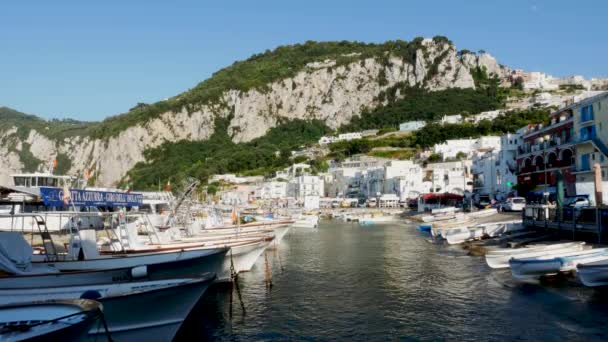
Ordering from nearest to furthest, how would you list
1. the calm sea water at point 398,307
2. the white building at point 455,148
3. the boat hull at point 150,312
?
the boat hull at point 150,312, the calm sea water at point 398,307, the white building at point 455,148

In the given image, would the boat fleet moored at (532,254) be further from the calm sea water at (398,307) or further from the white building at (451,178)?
the white building at (451,178)

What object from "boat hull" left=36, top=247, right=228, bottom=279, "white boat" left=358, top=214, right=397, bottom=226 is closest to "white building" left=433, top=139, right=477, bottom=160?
"white boat" left=358, top=214, right=397, bottom=226

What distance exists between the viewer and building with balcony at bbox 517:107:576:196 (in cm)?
6022

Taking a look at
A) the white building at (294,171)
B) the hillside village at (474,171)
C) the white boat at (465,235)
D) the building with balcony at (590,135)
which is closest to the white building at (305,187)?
the hillside village at (474,171)

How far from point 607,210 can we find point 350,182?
12401 cm

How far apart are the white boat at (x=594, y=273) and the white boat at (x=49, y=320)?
67.9 feet

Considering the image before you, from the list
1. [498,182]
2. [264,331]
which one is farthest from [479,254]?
[498,182]

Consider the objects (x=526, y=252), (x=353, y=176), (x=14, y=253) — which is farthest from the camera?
(x=353, y=176)

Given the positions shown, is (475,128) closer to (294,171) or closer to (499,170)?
(294,171)

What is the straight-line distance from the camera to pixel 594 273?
918 inches

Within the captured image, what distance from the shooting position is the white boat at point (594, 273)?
23.1 meters

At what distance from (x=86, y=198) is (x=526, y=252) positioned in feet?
82.2

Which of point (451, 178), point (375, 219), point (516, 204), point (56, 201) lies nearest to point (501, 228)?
point (516, 204)

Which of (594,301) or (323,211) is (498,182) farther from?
(594,301)
